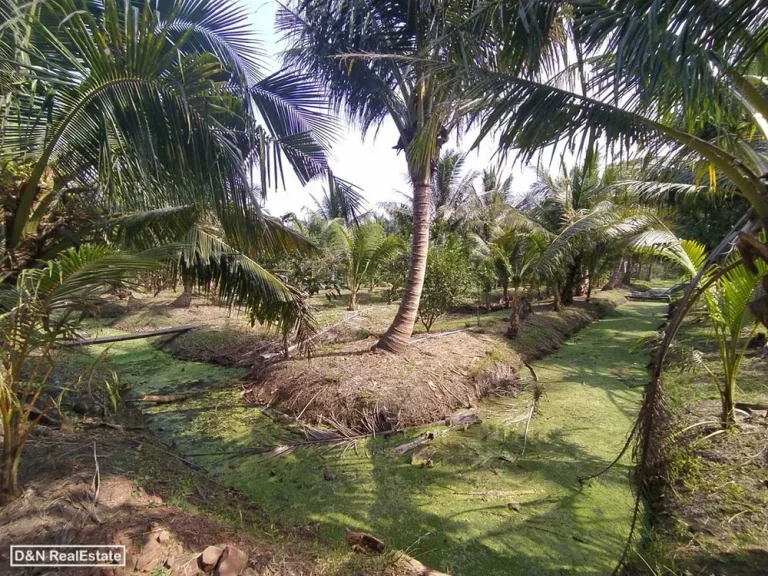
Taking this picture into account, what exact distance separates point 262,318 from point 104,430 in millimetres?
1761

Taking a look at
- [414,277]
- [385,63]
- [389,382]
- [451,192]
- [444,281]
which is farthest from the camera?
[451,192]

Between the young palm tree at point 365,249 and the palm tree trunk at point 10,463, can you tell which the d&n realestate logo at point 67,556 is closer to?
the palm tree trunk at point 10,463

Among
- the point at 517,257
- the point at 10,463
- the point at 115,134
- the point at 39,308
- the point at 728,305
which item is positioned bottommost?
the point at 10,463

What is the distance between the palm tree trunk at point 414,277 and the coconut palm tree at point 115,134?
101 inches

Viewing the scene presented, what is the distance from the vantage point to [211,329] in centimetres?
862

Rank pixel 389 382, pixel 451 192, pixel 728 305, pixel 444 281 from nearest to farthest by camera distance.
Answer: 1. pixel 728 305
2. pixel 389 382
3. pixel 444 281
4. pixel 451 192

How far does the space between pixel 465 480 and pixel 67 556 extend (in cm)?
272

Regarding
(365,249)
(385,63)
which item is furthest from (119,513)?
(365,249)

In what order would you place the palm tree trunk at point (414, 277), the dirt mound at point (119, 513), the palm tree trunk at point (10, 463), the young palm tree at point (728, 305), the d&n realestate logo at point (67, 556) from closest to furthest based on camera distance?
the d&n realestate logo at point (67, 556), the dirt mound at point (119, 513), the palm tree trunk at point (10, 463), the young palm tree at point (728, 305), the palm tree trunk at point (414, 277)

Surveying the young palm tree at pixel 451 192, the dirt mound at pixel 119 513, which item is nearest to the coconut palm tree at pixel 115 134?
the dirt mound at pixel 119 513

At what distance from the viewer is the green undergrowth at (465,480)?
2525 mm

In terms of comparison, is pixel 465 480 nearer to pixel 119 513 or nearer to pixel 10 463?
pixel 119 513

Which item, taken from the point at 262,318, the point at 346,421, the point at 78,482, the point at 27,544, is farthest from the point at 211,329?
the point at 27,544

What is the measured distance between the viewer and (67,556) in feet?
5.91
